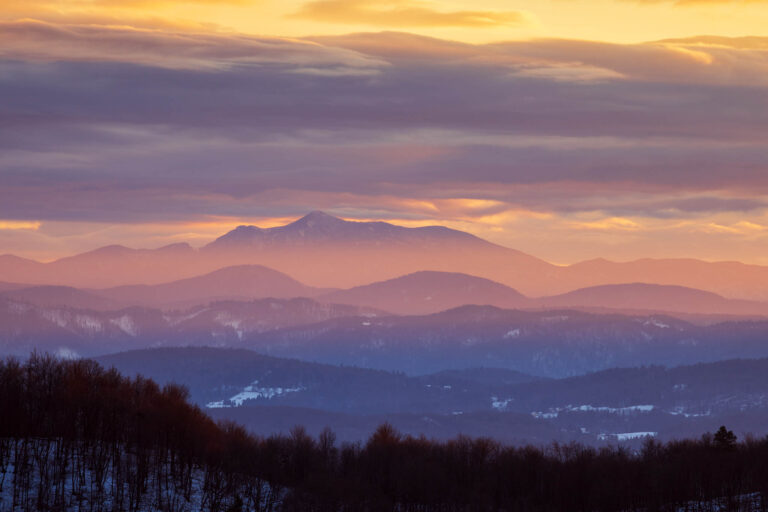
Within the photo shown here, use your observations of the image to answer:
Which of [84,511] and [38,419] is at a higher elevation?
[38,419]

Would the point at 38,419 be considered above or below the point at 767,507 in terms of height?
above

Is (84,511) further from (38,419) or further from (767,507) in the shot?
(767,507)

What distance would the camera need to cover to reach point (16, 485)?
6969 inches

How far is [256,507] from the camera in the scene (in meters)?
198

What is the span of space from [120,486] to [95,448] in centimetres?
1283

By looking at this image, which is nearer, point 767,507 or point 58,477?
point 58,477

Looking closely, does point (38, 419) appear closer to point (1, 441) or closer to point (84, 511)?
point (1, 441)

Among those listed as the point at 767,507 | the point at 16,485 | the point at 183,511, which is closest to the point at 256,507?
the point at 183,511

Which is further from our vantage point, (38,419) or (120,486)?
(38,419)

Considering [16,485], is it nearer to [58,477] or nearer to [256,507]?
[58,477]

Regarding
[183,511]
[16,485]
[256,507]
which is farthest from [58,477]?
[256,507]

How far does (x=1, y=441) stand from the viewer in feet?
609

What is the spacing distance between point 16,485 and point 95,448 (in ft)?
68.6

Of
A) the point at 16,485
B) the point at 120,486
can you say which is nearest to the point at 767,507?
the point at 120,486
